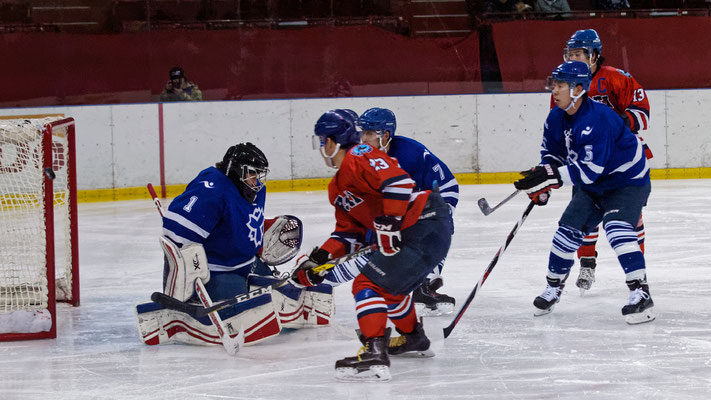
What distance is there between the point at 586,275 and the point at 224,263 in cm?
159

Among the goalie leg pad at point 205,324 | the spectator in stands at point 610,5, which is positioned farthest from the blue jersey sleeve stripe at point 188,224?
the spectator in stands at point 610,5

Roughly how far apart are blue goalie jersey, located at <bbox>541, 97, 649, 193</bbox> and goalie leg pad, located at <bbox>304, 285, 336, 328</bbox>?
975mm

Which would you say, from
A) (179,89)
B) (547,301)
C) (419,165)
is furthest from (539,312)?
(179,89)

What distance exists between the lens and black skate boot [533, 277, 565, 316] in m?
3.72

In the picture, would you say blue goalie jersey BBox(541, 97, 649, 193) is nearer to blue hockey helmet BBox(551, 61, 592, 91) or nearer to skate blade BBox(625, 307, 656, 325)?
blue hockey helmet BBox(551, 61, 592, 91)

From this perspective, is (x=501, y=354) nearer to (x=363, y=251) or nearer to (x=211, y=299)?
(x=363, y=251)

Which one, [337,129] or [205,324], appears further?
[205,324]

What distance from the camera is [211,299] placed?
3.40 metres

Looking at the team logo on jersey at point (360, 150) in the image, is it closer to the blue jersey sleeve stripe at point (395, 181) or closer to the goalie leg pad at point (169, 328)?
→ the blue jersey sleeve stripe at point (395, 181)

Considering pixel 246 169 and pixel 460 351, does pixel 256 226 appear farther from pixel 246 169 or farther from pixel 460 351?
pixel 460 351

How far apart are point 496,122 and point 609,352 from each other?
5290mm

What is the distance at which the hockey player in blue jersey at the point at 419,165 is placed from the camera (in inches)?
139

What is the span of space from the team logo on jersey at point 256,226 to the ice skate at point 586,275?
1.42 m

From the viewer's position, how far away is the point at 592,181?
3537 millimetres
